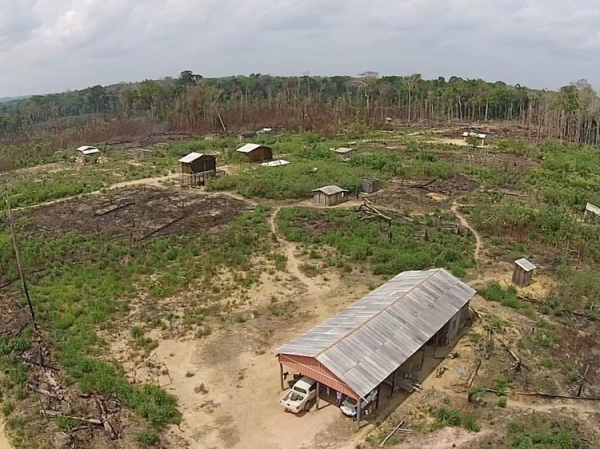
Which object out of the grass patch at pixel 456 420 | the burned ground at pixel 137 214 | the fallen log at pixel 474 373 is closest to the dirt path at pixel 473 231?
the fallen log at pixel 474 373

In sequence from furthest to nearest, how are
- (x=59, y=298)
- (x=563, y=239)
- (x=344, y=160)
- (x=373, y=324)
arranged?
1. (x=344, y=160)
2. (x=563, y=239)
3. (x=59, y=298)
4. (x=373, y=324)

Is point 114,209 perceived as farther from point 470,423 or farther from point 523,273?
point 470,423

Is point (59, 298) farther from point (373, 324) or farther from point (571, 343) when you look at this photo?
point (571, 343)

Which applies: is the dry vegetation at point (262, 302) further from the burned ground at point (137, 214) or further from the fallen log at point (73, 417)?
the burned ground at point (137, 214)

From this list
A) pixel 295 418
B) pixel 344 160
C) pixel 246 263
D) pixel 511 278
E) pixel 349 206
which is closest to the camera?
pixel 295 418

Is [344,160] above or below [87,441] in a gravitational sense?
above

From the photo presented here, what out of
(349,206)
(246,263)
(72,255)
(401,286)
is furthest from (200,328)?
(349,206)
